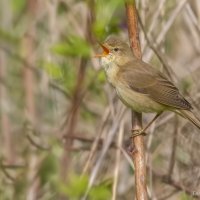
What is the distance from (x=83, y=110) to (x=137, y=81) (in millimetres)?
1040

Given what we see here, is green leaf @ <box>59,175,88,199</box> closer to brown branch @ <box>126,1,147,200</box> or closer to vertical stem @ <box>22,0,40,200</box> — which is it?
brown branch @ <box>126,1,147,200</box>

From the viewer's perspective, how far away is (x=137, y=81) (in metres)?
4.62

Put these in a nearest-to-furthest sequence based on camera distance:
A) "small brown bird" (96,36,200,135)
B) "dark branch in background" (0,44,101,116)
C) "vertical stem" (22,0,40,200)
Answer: "small brown bird" (96,36,200,135) → "dark branch in background" (0,44,101,116) → "vertical stem" (22,0,40,200)

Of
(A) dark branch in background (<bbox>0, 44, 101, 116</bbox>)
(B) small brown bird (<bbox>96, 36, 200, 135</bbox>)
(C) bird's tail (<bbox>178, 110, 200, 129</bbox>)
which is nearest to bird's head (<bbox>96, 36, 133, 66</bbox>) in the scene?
(B) small brown bird (<bbox>96, 36, 200, 135</bbox>)

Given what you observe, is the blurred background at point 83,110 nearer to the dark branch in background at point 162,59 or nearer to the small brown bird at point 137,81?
the dark branch in background at point 162,59

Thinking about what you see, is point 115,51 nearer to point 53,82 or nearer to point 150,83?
point 150,83

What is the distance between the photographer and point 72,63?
544 cm

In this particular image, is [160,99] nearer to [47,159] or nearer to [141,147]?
[141,147]

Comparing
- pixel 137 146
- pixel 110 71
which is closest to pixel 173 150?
pixel 110 71

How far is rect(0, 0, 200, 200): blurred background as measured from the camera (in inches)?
177

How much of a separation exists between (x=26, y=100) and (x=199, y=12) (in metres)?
1.87

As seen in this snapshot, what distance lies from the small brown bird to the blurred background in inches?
4.7

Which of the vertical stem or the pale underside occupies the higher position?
the vertical stem

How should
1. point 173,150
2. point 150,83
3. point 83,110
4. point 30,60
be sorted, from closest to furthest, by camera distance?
point 150,83, point 173,150, point 83,110, point 30,60
